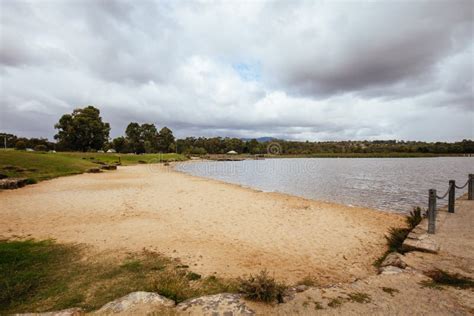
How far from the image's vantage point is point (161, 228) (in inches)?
356

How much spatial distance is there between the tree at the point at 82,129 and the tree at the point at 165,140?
4934 centimetres

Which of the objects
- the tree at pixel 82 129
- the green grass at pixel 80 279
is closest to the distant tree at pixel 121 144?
the tree at pixel 82 129

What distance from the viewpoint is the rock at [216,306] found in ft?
11.3

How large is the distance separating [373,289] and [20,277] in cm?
696

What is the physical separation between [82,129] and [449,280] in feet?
220

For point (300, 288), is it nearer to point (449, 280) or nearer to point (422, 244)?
point (449, 280)

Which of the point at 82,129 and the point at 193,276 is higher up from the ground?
the point at 82,129

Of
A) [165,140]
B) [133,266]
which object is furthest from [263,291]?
[165,140]

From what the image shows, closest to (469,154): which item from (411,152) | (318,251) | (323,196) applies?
(411,152)

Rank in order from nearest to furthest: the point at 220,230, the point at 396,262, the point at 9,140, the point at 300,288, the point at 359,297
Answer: the point at 359,297 → the point at 300,288 → the point at 396,262 → the point at 220,230 → the point at 9,140

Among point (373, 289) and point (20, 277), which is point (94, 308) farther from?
point (373, 289)

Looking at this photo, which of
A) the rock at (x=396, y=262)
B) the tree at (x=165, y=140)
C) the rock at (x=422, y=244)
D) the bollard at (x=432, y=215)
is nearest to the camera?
the rock at (x=396, y=262)

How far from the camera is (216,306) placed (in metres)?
3.58

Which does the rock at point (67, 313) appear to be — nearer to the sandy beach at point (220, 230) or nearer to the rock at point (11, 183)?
the sandy beach at point (220, 230)
